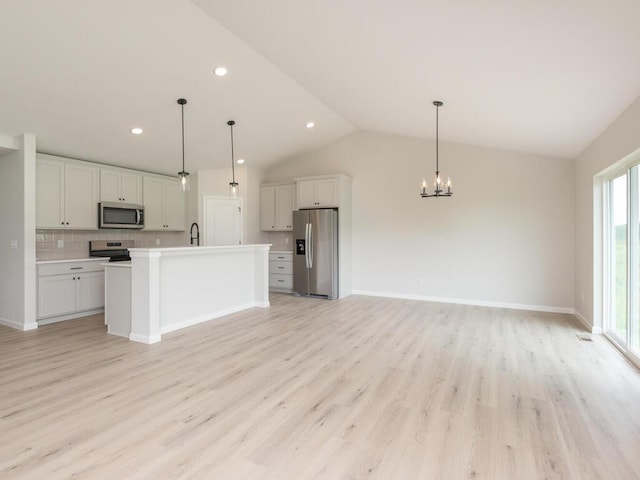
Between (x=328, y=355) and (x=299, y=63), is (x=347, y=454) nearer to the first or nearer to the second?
(x=328, y=355)

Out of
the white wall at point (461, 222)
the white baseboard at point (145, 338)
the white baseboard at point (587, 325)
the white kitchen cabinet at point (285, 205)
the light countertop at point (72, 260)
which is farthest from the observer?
the white kitchen cabinet at point (285, 205)

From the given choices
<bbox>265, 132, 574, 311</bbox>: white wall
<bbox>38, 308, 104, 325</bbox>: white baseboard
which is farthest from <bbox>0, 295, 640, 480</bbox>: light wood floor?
<bbox>265, 132, 574, 311</bbox>: white wall

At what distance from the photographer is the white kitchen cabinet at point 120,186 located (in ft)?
18.6

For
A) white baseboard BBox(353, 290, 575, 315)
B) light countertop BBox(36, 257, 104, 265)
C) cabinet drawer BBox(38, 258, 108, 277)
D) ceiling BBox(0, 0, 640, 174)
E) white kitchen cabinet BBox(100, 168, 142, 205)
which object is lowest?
white baseboard BBox(353, 290, 575, 315)

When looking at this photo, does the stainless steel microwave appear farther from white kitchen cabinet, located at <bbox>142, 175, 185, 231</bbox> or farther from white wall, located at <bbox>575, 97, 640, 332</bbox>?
white wall, located at <bbox>575, 97, 640, 332</bbox>

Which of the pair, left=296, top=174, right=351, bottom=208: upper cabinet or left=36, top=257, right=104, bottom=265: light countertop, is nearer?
left=36, top=257, right=104, bottom=265: light countertop

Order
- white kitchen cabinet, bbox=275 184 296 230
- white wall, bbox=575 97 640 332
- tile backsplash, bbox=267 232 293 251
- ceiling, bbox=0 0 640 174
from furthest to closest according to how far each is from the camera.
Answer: tile backsplash, bbox=267 232 293 251 → white kitchen cabinet, bbox=275 184 296 230 → white wall, bbox=575 97 640 332 → ceiling, bbox=0 0 640 174

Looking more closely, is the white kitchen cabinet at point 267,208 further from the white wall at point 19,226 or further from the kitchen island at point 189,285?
the white wall at point 19,226

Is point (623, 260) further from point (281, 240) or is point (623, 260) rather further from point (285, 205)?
point (281, 240)

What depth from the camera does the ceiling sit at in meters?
2.40

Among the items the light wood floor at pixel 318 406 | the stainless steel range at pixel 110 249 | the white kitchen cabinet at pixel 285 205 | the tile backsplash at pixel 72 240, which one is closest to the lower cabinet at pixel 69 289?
the stainless steel range at pixel 110 249

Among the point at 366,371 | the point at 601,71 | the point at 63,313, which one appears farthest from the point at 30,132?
the point at 601,71

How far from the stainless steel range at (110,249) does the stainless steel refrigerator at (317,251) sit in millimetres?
2953

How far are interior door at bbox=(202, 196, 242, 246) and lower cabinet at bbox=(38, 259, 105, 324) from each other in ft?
6.82
